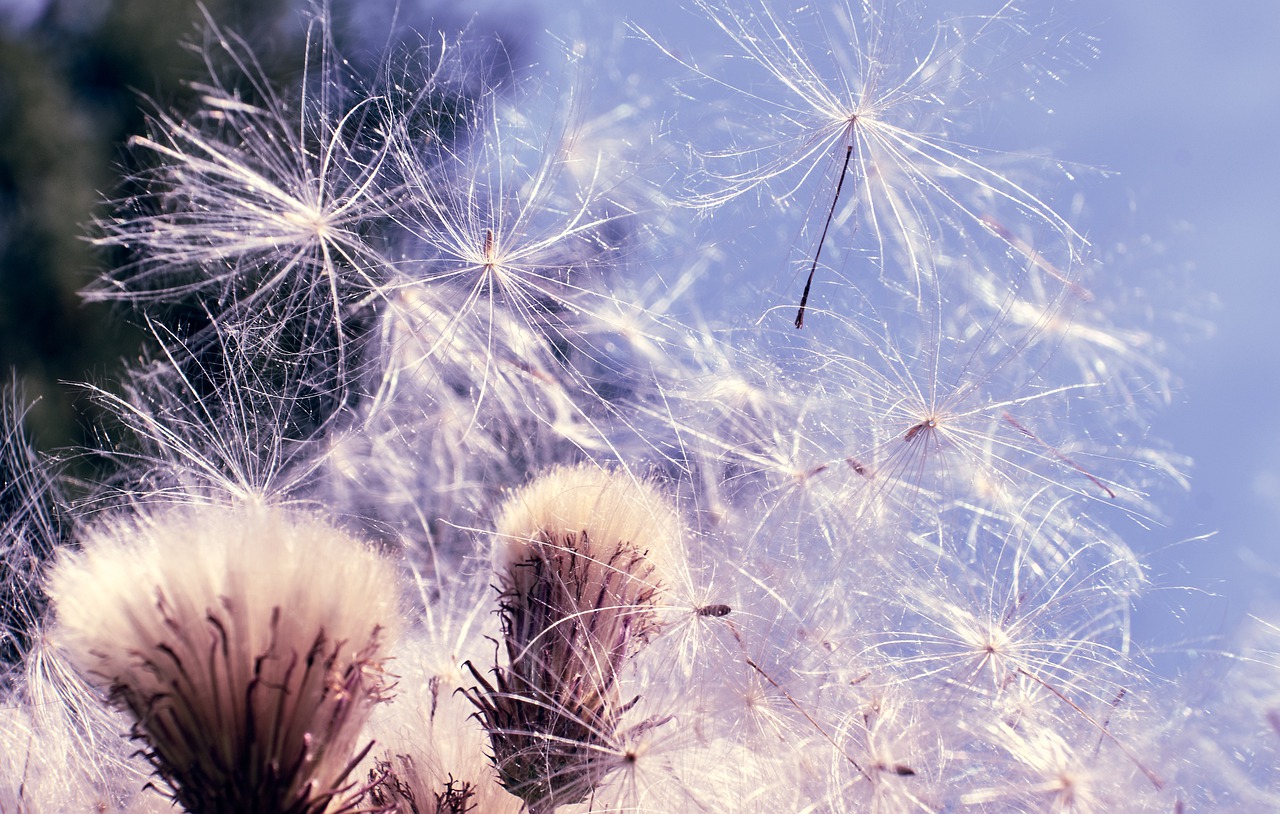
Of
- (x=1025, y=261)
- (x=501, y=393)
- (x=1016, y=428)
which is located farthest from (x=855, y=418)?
(x=501, y=393)

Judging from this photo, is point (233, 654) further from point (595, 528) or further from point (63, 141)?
point (63, 141)

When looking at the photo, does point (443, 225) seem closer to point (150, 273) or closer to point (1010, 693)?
point (150, 273)

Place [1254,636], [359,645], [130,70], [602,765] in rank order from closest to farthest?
[359,645] < [602,765] < [1254,636] < [130,70]

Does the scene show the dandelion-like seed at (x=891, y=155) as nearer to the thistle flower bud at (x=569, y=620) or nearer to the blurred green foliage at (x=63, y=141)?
the thistle flower bud at (x=569, y=620)

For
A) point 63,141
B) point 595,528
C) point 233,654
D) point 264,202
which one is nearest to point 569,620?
point 595,528

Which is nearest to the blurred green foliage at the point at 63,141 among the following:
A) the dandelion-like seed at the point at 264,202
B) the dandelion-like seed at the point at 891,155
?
the dandelion-like seed at the point at 264,202

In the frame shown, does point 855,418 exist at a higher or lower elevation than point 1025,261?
lower

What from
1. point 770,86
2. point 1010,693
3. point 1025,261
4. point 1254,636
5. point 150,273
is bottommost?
point 1010,693
